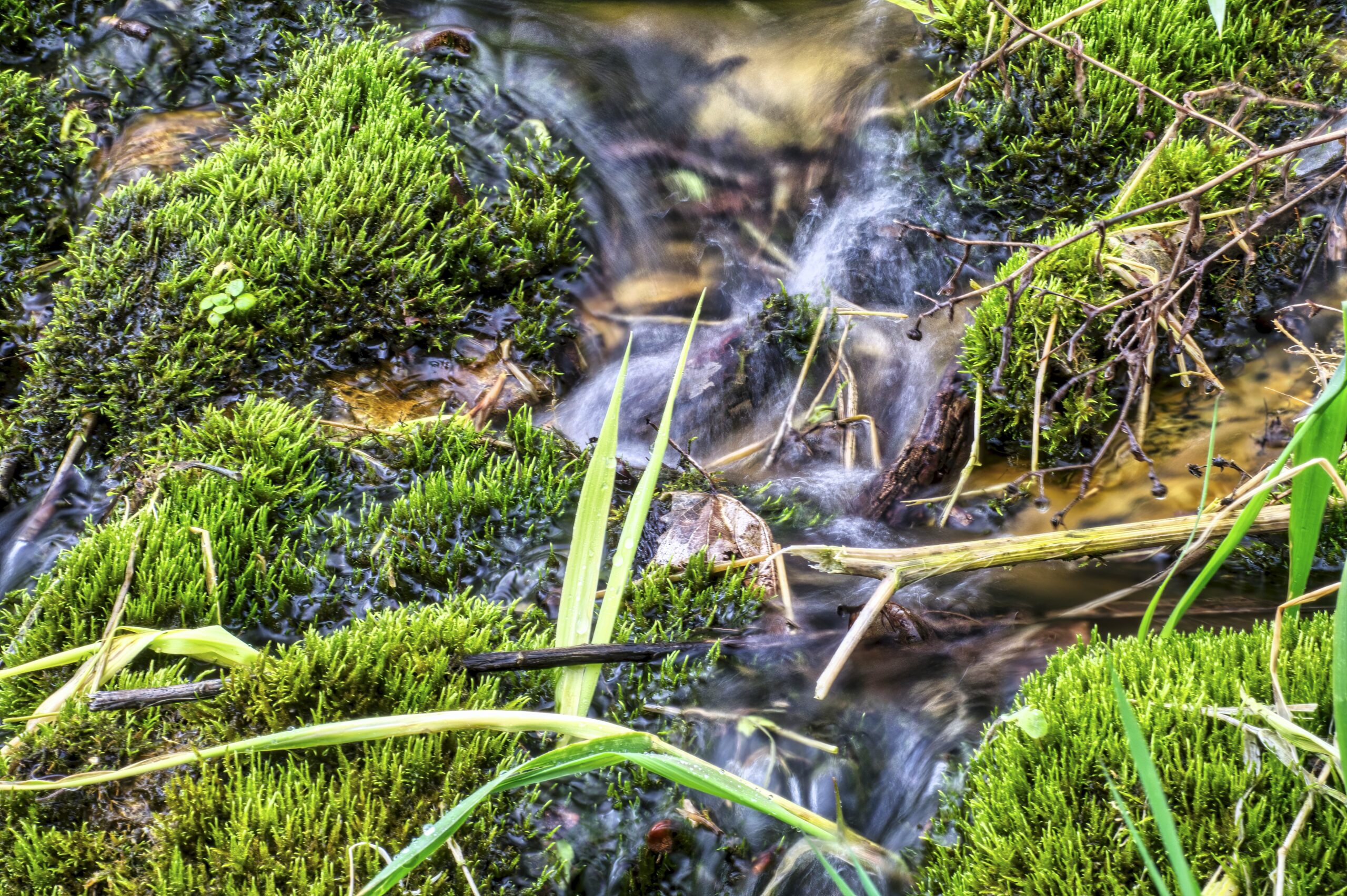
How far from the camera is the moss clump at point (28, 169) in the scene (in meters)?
4.20

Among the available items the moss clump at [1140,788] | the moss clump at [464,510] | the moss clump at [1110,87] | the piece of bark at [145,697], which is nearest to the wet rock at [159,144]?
the moss clump at [464,510]

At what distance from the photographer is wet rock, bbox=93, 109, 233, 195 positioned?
4402mm

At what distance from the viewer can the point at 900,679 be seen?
267 cm

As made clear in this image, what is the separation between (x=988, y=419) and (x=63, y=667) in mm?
3501

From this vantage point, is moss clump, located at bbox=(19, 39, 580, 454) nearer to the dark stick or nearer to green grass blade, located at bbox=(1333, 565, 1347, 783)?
the dark stick

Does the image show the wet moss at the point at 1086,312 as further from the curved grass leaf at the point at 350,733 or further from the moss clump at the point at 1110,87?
the curved grass leaf at the point at 350,733

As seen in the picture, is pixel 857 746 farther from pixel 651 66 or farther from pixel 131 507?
pixel 651 66

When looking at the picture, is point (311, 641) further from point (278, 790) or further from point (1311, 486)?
point (1311, 486)

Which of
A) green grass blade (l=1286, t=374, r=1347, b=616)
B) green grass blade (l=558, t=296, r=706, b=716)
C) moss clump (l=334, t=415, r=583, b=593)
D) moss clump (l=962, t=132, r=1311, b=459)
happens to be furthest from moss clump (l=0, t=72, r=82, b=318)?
green grass blade (l=1286, t=374, r=1347, b=616)

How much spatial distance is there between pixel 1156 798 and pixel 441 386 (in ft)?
11.2

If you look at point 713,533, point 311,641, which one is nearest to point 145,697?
point 311,641

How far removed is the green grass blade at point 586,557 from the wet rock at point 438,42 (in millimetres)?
3664

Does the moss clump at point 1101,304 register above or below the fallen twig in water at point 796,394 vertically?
above

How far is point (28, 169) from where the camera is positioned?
4.36 metres
